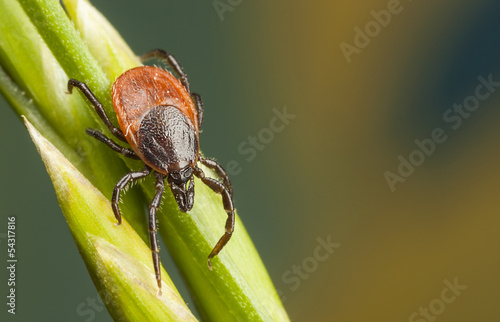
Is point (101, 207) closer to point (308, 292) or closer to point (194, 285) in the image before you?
point (194, 285)

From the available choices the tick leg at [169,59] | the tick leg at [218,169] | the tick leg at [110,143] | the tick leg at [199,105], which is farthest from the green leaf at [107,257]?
the tick leg at [169,59]

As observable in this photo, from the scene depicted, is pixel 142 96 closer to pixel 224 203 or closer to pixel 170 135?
pixel 170 135

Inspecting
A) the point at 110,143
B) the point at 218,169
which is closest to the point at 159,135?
the point at 218,169

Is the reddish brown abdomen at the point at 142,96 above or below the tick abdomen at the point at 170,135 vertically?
above

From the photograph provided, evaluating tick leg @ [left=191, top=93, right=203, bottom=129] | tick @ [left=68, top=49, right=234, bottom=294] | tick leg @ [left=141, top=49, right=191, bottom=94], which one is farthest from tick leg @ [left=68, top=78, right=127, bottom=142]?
tick leg @ [left=141, top=49, right=191, bottom=94]

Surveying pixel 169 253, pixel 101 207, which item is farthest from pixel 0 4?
pixel 169 253

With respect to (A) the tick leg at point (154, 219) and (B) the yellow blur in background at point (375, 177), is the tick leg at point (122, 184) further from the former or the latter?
(B) the yellow blur in background at point (375, 177)

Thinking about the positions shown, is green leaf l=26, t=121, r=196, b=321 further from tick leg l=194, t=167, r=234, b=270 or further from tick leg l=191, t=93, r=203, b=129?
tick leg l=191, t=93, r=203, b=129
